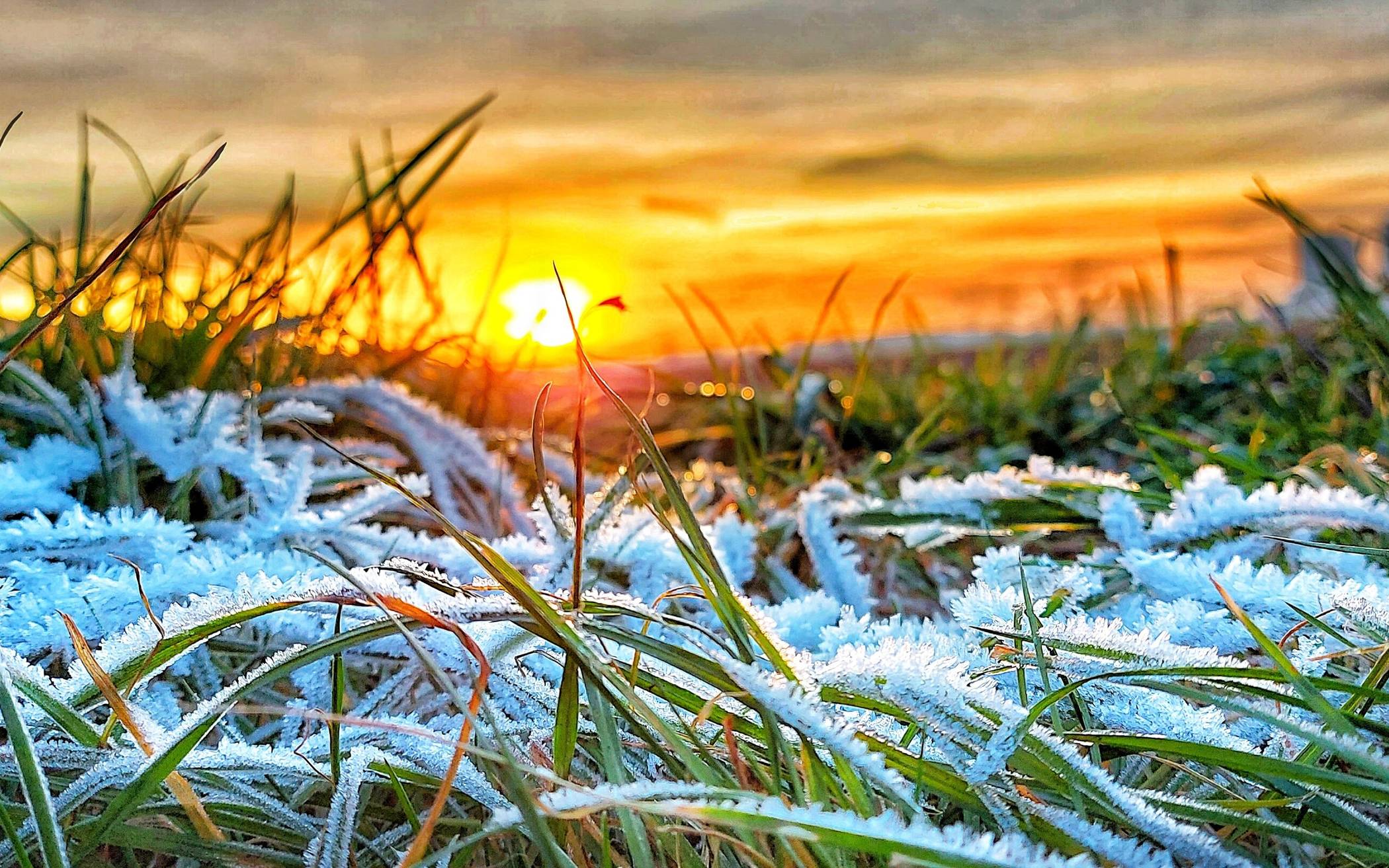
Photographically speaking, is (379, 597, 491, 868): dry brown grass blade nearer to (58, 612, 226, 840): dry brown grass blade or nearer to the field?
the field

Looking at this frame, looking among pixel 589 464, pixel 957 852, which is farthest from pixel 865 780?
pixel 589 464

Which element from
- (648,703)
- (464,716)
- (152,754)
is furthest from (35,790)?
(648,703)

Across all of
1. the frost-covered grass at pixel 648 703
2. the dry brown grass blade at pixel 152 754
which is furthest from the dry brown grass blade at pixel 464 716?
the dry brown grass blade at pixel 152 754

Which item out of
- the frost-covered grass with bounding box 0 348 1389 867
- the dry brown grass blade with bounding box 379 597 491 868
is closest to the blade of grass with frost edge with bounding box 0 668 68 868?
the frost-covered grass with bounding box 0 348 1389 867

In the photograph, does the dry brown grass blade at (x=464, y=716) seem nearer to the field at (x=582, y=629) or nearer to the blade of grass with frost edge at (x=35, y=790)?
the field at (x=582, y=629)

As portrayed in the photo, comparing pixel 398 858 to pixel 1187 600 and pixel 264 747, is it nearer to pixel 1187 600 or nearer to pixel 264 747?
pixel 264 747

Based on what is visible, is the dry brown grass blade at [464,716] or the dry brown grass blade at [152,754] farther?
the dry brown grass blade at [152,754]

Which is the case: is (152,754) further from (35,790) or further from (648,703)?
(648,703)

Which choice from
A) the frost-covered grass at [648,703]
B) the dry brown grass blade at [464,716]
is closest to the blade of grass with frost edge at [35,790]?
the frost-covered grass at [648,703]
